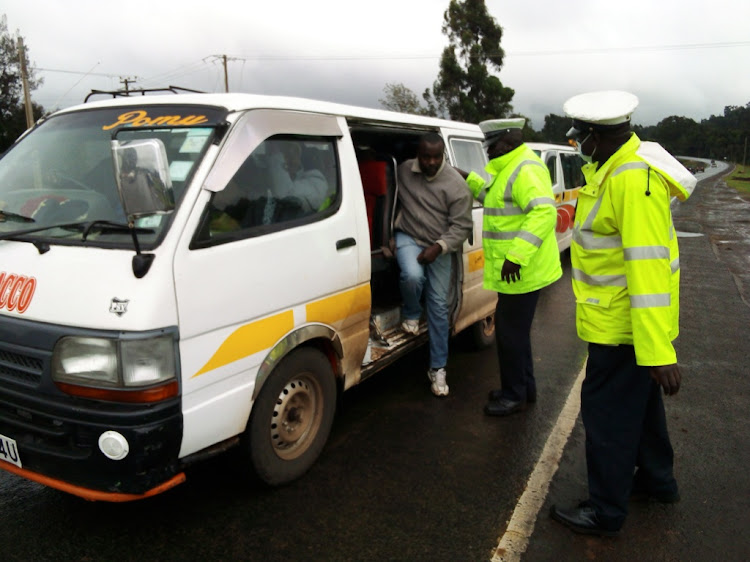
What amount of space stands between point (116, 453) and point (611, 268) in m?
2.30

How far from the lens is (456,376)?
5.04 m

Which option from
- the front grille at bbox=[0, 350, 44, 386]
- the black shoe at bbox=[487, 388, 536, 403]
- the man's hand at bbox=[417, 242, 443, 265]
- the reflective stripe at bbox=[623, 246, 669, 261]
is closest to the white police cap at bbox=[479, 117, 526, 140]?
the man's hand at bbox=[417, 242, 443, 265]

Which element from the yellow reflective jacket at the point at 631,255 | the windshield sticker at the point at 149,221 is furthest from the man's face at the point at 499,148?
the windshield sticker at the point at 149,221

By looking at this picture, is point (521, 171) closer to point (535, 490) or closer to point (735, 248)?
point (535, 490)

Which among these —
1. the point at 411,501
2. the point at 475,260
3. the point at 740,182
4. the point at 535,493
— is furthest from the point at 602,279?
the point at 740,182

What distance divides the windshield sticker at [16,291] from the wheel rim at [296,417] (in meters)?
1.26

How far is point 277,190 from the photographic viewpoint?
3.08m

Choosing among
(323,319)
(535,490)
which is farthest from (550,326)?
(323,319)

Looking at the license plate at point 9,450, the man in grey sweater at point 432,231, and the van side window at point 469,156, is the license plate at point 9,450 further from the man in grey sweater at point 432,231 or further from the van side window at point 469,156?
the van side window at point 469,156

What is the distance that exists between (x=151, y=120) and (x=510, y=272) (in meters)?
2.30

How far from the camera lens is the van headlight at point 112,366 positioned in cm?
231

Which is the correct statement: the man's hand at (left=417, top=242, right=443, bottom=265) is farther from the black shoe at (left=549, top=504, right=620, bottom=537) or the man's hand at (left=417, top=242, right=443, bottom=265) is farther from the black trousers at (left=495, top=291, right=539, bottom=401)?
the black shoe at (left=549, top=504, right=620, bottom=537)

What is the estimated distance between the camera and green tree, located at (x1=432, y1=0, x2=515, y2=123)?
40406mm

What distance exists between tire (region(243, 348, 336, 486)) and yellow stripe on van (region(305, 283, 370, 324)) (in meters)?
0.20
